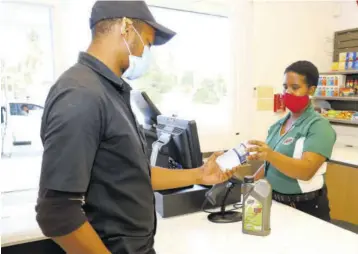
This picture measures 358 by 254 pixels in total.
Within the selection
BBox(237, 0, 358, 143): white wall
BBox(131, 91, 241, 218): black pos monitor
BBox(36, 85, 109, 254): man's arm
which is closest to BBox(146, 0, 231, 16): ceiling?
BBox(237, 0, 358, 143): white wall

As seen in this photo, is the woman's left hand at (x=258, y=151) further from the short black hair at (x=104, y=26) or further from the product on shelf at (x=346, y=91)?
the product on shelf at (x=346, y=91)

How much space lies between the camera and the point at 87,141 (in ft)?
2.47

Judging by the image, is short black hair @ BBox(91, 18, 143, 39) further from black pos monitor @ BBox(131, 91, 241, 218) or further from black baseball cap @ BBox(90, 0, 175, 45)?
black pos monitor @ BBox(131, 91, 241, 218)

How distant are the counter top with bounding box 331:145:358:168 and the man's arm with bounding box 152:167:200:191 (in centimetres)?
195

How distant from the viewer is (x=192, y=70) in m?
2.86

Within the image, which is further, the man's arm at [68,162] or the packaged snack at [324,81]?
the packaged snack at [324,81]

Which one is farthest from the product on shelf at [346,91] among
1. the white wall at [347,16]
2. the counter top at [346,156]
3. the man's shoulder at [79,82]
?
the man's shoulder at [79,82]

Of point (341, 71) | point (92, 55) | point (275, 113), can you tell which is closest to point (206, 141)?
point (275, 113)

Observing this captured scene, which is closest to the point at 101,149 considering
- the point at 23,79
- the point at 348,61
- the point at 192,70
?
the point at 23,79

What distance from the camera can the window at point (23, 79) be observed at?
220cm

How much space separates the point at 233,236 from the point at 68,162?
2.82ft

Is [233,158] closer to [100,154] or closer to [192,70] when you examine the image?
[100,154]

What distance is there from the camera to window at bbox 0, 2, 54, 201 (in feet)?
7.23

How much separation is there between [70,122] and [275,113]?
110 inches
